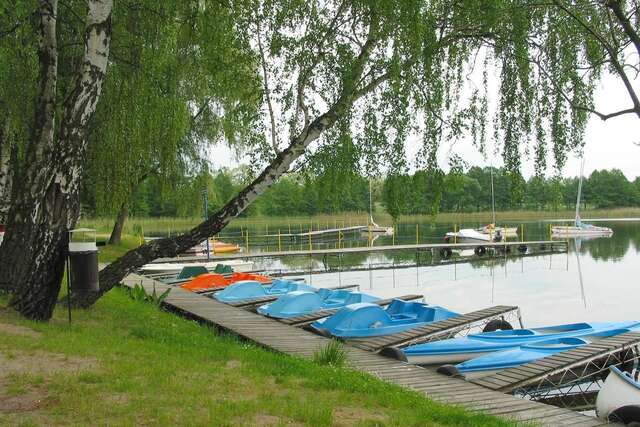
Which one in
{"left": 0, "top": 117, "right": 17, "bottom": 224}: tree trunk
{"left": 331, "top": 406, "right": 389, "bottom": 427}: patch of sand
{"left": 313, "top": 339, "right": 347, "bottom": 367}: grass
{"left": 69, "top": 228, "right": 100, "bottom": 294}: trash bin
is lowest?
{"left": 313, "top": 339, "right": 347, "bottom": 367}: grass

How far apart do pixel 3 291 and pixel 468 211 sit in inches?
Result: 2857

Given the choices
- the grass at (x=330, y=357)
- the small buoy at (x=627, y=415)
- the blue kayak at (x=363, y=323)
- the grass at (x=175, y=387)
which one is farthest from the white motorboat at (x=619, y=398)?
the blue kayak at (x=363, y=323)

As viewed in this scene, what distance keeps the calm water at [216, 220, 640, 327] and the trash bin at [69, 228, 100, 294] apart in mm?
5824

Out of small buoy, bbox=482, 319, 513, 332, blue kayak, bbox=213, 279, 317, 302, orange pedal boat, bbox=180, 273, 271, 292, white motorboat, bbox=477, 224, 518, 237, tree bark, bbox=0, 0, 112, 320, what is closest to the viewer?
tree bark, bbox=0, 0, 112, 320

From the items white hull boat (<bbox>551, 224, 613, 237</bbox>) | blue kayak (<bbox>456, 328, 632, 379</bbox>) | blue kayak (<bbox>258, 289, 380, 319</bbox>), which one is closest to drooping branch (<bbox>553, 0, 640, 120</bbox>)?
blue kayak (<bbox>456, 328, 632, 379</bbox>)

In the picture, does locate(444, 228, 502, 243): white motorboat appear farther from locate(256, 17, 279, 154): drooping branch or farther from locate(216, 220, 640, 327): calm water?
locate(256, 17, 279, 154): drooping branch

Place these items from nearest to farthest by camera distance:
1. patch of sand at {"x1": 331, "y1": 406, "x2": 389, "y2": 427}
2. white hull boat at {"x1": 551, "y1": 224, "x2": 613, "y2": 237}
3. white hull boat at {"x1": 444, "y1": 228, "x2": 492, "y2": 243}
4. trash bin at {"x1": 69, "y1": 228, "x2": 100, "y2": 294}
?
patch of sand at {"x1": 331, "y1": 406, "x2": 389, "y2": 427}
trash bin at {"x1": 69, "y1": 228, "x2": 100, "y2": 294}
white hull boat at {"x1": 444, "y1": 228, "x2": 492, "y2": 243}
white hull boat at {"x1": 551, "y1": 224, "x2": 613, "y2": 237}

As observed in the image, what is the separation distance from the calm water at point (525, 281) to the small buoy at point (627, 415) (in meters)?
5.36

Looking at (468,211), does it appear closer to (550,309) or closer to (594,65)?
(550,309)

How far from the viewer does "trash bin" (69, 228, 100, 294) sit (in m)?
6.90

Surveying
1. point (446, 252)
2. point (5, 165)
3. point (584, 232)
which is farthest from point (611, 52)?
point (584, 232)

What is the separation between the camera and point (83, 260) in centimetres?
698

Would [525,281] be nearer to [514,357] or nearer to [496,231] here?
[514,357]

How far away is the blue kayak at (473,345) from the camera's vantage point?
28.3 ft
